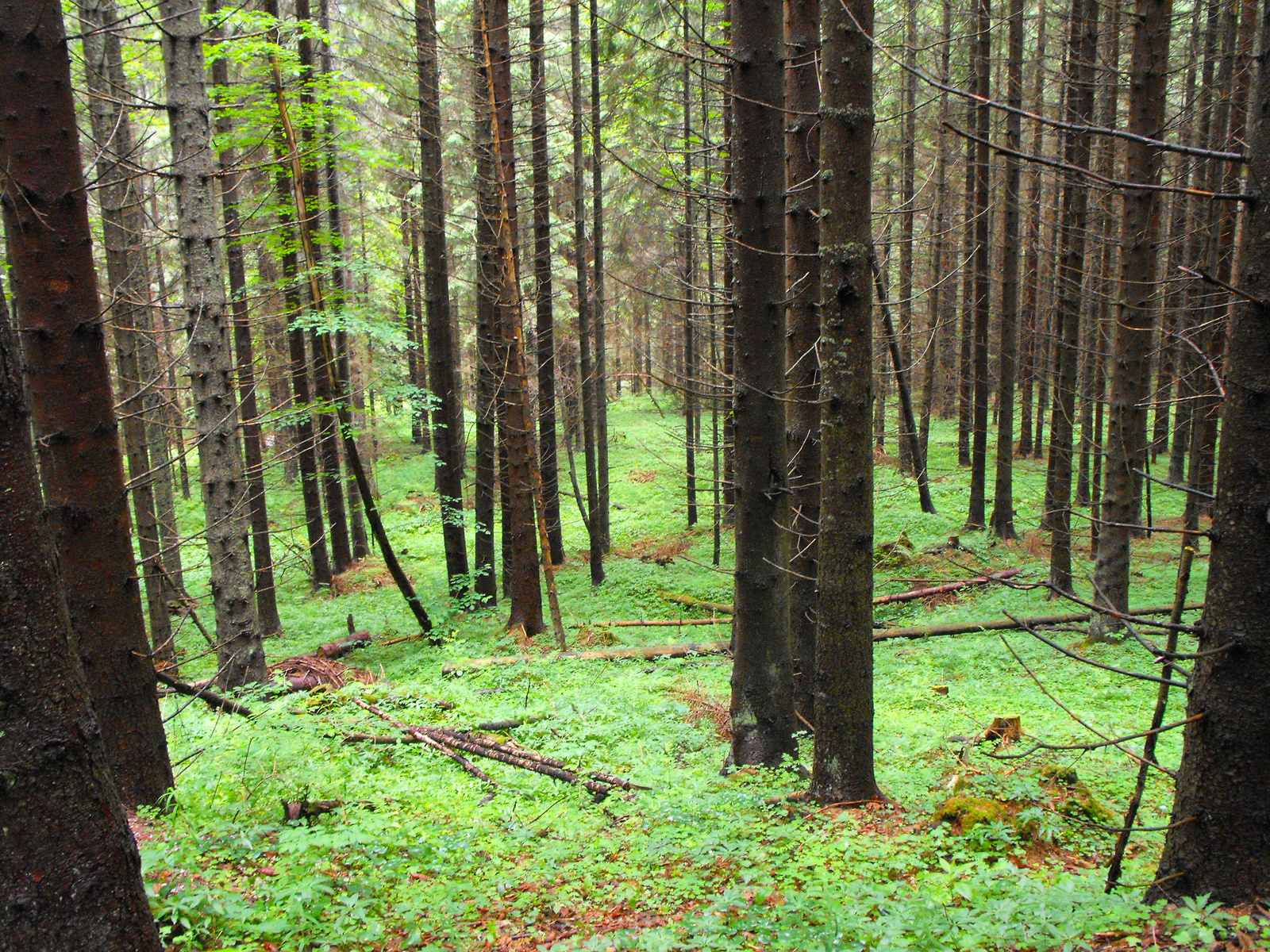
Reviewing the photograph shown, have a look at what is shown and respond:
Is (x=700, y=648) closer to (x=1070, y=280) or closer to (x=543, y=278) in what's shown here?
(x=1070, y=280)

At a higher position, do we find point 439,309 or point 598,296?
point 598,296

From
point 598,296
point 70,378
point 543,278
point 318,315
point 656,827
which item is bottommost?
point 656,827

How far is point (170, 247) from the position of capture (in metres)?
25.2

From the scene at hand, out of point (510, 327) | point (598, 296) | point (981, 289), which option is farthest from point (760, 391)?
point (981, 289)

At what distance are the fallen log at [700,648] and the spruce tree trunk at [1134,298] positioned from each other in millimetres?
1334

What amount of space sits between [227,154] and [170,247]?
43.6 feet

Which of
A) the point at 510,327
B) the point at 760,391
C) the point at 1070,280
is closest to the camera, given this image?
the point at 760,391

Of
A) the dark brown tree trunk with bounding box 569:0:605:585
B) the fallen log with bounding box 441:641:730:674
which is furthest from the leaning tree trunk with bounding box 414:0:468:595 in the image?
the fallen log with bounding box 441:641:730:674

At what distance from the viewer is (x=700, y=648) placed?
1188 cm

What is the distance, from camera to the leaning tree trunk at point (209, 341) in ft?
23.0

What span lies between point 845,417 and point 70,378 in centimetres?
467

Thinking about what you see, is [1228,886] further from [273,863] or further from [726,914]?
[273,863]

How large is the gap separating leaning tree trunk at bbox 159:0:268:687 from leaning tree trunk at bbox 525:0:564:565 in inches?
220

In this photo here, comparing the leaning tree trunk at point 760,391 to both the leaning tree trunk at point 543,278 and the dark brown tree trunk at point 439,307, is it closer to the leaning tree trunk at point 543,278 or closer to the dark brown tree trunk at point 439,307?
the leaning tree trunk at point 543,278
